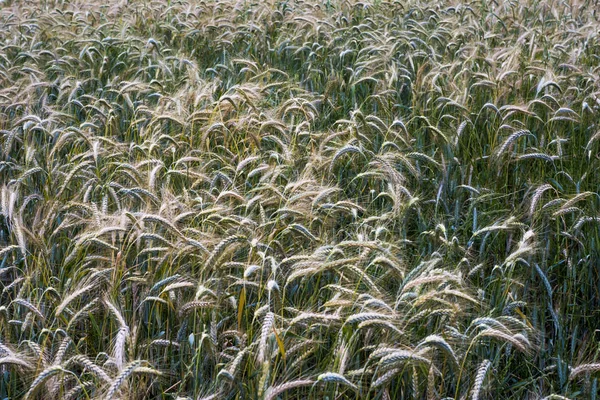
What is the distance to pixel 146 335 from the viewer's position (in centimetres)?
290

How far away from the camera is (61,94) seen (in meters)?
5.10

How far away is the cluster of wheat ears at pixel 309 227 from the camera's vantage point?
2469 millimetres

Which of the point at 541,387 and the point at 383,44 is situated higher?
the point at 383,44

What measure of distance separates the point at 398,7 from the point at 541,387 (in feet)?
18.7

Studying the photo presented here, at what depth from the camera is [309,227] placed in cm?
313

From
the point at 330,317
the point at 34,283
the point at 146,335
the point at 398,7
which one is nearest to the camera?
the point at 330,317

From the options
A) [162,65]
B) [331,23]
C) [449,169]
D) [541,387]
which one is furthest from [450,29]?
[541,387]

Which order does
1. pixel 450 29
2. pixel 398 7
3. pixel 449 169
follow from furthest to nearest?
1. pixel 398 7
2. pixel 450 29
3. pixel 449 169

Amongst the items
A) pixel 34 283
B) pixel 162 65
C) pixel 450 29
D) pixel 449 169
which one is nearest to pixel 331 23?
pixel 450 29

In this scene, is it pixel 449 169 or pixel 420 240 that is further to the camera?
pixel 449 169

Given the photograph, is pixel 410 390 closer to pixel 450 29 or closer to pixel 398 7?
pixel 450 29

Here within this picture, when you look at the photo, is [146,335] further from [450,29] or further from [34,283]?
[450,29]

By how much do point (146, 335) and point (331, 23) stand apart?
4.63m

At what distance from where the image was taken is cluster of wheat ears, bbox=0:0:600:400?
8.10 ft
